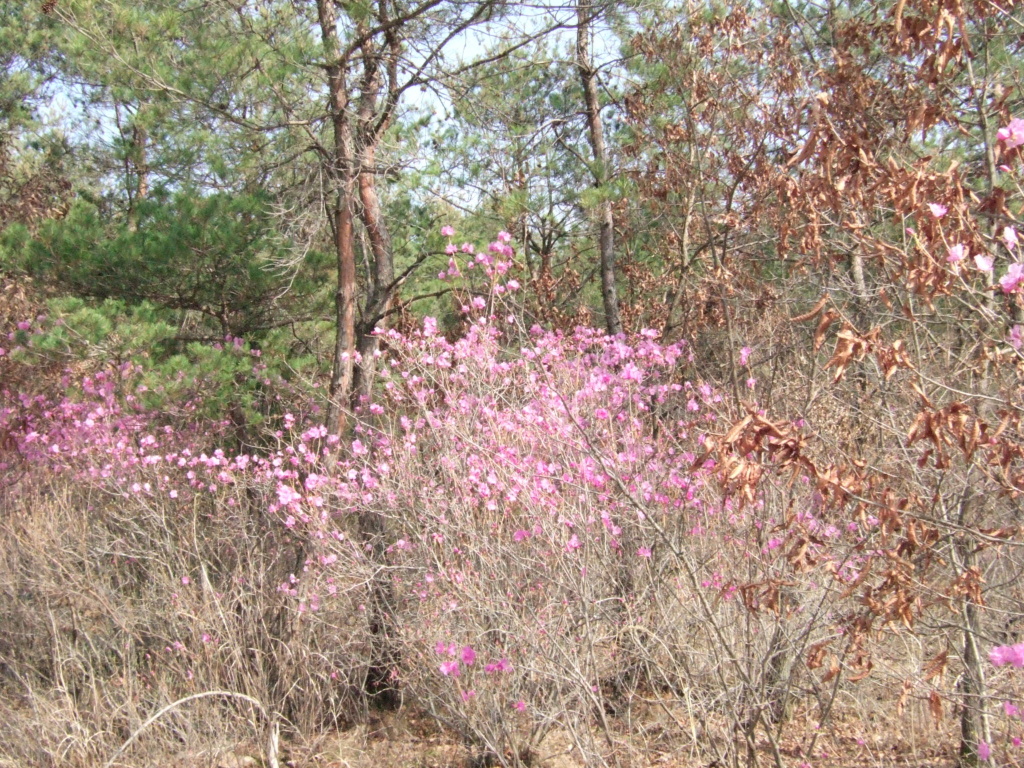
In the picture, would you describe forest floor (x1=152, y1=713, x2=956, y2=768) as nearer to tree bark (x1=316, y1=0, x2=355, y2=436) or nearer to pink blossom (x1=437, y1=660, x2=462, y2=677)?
pink blossom (x1=437, y1=660, x2=462, y2=677)

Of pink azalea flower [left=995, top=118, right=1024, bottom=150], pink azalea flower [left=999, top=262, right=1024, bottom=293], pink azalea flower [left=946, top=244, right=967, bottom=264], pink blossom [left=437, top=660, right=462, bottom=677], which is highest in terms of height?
pink azalea flower [left=995, top=118, right=1024, bottom=150]

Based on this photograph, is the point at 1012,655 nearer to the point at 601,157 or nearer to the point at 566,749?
the point at 566,749

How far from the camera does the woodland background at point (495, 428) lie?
2.78 meters

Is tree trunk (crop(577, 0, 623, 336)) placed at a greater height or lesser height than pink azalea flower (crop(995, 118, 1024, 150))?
greater

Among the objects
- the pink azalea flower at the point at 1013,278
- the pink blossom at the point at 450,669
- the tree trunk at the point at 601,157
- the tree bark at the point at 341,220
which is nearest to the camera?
the pink azalea flower at the point at 1013,278

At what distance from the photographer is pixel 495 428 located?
4254 millimetres

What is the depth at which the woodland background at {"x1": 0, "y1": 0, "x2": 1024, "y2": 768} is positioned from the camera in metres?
2.78

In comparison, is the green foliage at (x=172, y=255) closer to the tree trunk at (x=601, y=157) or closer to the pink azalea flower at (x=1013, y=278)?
the tree trunk at (x=601, y=157)

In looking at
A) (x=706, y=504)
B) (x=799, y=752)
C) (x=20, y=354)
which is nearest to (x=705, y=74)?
(x=706, y=504)

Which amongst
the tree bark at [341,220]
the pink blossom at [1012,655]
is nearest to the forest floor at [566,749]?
the tree bark at [341,220]

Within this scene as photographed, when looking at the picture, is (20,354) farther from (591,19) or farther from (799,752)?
(799,752)

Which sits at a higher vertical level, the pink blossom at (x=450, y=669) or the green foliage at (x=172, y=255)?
the green foliage at (x=172, y=255)

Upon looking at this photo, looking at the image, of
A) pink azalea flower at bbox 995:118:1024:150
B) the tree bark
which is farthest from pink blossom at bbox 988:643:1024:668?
the tree bark

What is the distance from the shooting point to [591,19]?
6328 mm
